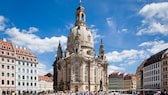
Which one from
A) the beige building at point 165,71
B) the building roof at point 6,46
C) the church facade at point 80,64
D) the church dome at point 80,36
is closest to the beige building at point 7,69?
the building roof at point 6,46

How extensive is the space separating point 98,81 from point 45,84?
6503 cm

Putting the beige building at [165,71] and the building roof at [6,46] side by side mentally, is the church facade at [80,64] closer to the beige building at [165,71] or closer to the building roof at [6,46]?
the building roof at [6,46]

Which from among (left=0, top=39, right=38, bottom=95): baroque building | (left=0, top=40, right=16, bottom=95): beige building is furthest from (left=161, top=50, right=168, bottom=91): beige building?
(left=0, top=40, right=16, bottom=95): beige building

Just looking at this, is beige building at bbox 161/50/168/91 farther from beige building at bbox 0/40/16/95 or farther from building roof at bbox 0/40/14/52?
building roof at bbox 0/40/14/52

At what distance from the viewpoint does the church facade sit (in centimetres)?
10631

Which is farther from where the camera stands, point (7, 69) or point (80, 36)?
point (80, 36)

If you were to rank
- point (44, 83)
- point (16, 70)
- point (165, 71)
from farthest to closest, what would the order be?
point (44, 83), point (165, 71), point (16, 70)

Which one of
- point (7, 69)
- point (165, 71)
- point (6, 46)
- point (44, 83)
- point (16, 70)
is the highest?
point (6, 46)

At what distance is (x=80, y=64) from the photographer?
107 metres

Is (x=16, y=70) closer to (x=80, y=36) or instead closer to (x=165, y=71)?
(x=80, y=36)

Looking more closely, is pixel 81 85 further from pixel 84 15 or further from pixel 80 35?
pixel 84 15

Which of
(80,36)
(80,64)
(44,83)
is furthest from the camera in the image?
(44,83)

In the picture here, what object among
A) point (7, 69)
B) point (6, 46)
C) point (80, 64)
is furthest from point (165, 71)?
point (6, 46)

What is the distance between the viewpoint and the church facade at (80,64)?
349 ft
